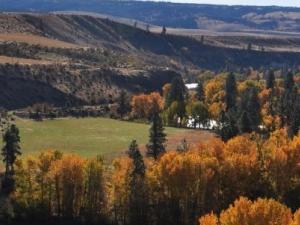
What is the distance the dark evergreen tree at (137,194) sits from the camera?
9512cm

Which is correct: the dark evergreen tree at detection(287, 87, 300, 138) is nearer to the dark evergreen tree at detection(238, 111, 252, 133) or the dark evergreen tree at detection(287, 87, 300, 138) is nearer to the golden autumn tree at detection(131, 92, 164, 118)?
the dark evergreen tree at detection(238, 111, 252, 133)

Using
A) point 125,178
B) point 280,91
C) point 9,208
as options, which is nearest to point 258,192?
point 125,178

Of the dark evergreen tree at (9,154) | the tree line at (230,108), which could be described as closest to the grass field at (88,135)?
the tree line at (230,108)

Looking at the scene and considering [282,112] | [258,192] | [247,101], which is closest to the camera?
[258,192]

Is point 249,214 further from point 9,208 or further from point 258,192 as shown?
point 9,208

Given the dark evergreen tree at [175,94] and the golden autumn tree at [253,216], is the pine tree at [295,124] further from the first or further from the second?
the golden autumn tree at [253,216]

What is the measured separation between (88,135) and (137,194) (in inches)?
2463

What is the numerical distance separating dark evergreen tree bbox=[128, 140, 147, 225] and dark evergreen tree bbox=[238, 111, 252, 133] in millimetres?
51879

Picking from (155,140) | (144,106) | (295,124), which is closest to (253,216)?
(155,140)

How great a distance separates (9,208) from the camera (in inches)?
3863

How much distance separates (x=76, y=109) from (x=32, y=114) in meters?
19.5

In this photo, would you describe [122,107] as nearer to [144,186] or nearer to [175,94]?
[175,94]

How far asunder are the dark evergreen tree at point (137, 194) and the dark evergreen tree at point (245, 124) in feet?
170

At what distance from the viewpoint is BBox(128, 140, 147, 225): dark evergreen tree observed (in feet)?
312
